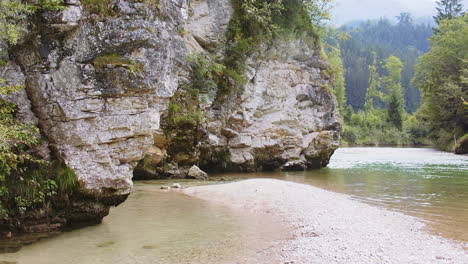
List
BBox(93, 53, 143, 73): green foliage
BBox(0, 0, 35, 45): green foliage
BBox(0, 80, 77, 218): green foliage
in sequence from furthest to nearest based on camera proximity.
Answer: BBox(93, 53, 143, 73): green foliage
BBox(0, 0, 35, 45): green foliage
BBox(0, 80, 77, 218): green foliage

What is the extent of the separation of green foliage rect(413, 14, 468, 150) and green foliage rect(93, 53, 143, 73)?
42.5 metres

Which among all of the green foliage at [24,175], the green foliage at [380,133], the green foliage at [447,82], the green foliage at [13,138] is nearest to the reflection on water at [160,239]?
the green foliage at [24,175]

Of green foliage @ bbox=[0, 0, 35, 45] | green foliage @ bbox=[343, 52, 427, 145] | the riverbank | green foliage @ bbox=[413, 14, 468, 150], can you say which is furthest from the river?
green foliage @ bbox=[343, 52, 427, 145]

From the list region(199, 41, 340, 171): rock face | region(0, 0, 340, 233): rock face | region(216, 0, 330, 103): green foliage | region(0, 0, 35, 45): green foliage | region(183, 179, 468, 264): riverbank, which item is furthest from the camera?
region(199, 41, 340, 171): rock face

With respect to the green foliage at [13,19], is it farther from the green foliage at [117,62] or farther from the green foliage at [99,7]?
the green foliage at [117,62]

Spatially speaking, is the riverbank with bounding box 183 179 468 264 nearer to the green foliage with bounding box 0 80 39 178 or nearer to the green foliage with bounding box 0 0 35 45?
the green foliage with bounding box 0 80 39 178

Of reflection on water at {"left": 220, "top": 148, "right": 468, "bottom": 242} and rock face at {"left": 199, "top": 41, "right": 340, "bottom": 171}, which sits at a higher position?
rock face at {"left": 199, "top": 41, "right": 340, "bottom": 171}

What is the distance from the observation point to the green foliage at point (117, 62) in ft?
27.4

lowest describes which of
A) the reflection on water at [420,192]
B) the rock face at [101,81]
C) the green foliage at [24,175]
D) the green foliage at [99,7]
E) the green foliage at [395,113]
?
the reflection on water at [420,192]

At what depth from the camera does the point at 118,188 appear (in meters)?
8.93

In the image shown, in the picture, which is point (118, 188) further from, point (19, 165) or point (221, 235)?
point (221, 235)

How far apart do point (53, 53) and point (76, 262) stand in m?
4.41

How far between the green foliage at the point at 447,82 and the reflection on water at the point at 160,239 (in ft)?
134

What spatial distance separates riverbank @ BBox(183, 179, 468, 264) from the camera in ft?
22.3
